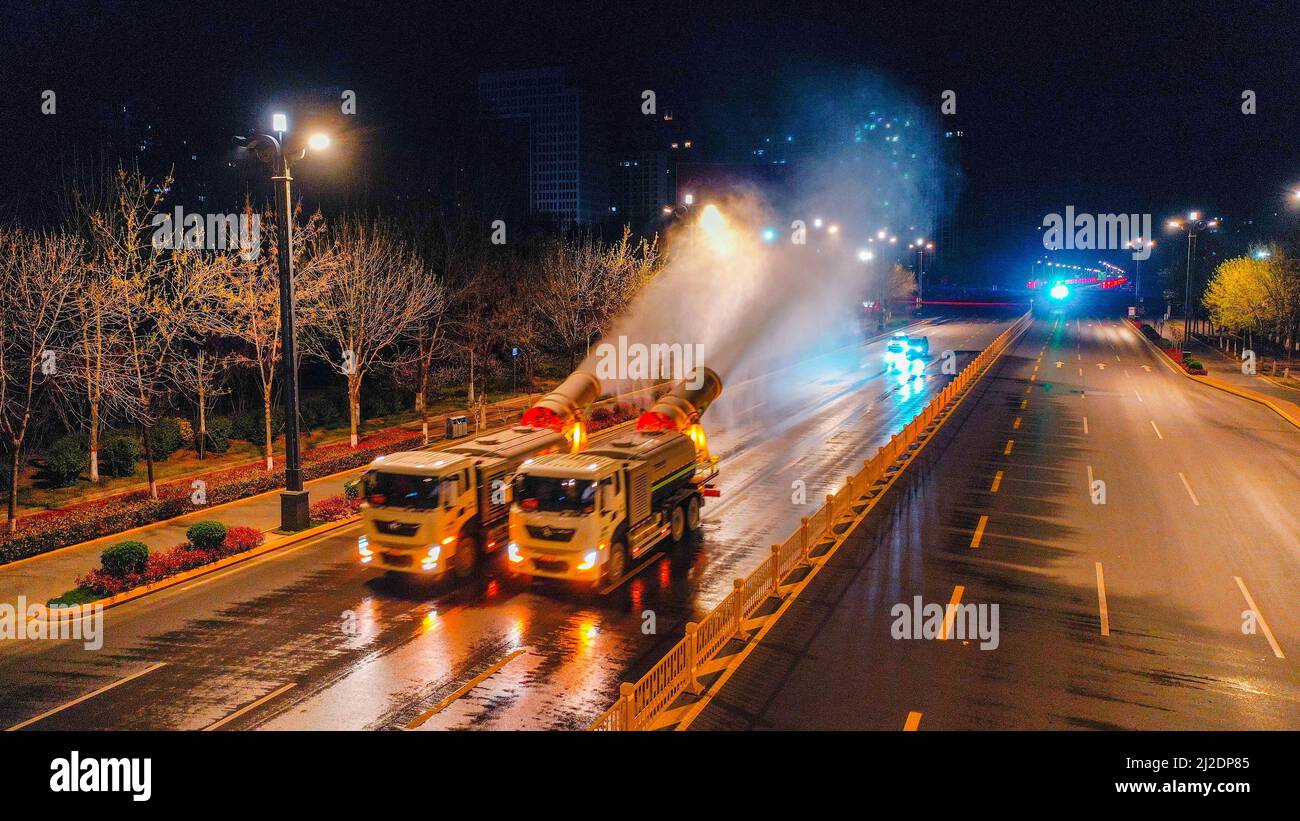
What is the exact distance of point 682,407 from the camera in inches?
859

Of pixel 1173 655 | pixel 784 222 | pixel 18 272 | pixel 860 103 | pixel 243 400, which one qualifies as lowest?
pixel 1173 655

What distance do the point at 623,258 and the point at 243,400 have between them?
18158 millimetres

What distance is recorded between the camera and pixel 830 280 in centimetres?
8469

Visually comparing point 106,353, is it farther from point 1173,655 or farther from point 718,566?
point 1173,655

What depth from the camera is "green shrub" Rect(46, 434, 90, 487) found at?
23734 mm

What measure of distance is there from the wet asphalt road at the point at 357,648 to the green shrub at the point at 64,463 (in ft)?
30.6

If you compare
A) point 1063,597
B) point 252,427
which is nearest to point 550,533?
point 1063,597

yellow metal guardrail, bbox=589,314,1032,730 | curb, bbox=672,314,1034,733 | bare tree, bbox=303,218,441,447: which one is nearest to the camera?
yellow metal guardrail, bbox=589,314,1032,730

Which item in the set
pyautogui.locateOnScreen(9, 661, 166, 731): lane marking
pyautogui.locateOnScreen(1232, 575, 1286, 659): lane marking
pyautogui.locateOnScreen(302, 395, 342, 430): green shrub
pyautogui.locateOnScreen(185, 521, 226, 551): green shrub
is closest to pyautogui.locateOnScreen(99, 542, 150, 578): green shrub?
pyautogui.locateOnScreen(185, 521, 226, 551): green shrub

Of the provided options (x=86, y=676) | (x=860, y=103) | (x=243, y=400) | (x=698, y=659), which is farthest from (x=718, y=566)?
(x=860, y=103)

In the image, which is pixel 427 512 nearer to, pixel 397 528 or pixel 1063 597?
pixel 397 528

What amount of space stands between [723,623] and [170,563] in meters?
10.6

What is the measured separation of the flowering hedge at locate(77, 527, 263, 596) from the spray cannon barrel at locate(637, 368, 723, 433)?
880 cm

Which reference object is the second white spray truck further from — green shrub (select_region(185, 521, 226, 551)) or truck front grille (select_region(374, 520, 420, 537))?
green shrub (select_region(185, 521, 226, 551))
